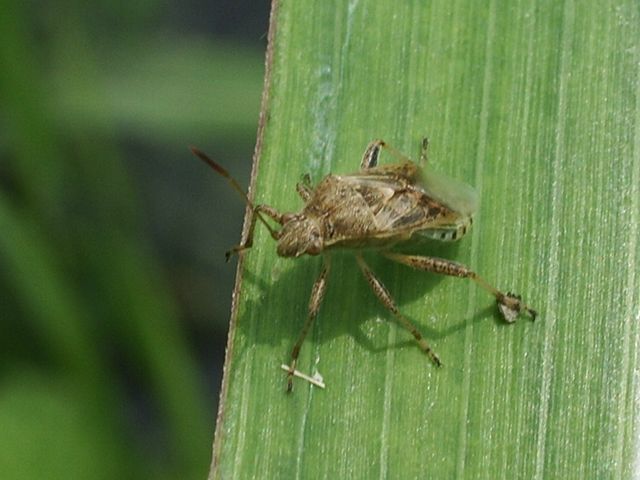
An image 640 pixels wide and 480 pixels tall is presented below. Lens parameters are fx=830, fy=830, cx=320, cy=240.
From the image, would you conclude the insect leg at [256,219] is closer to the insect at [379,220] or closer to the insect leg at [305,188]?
the insect at [379,220]

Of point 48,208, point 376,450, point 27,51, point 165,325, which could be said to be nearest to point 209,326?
point 165,325

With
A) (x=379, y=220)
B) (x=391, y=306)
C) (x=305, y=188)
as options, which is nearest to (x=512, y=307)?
(x=391, y=306)

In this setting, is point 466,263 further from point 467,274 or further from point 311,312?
point 311,312

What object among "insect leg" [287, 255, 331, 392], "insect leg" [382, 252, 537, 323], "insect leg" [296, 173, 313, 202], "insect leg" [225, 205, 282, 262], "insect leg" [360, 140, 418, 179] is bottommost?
"insect leg" [287, 255, 331, 392]

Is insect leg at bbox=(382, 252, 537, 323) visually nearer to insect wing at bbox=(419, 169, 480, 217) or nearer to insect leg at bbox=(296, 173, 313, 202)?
insect wing at bbox=(419, 169, 480, 217)

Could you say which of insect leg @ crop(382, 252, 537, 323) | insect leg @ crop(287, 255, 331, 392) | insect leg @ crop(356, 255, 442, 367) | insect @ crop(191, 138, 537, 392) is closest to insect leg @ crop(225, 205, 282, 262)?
insect @ crop(191, 138, 537, 392)

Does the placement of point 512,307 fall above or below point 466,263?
below

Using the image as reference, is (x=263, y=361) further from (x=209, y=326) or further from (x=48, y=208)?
(x=209, y=326)
